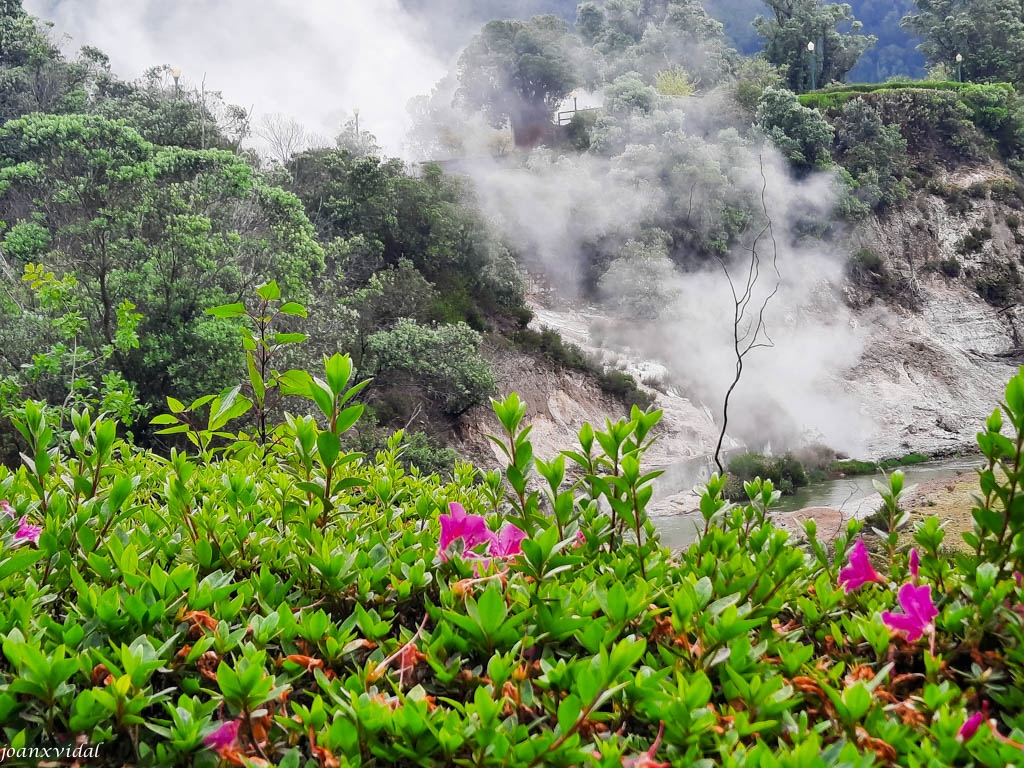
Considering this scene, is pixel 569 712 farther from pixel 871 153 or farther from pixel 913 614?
pixel 871 153

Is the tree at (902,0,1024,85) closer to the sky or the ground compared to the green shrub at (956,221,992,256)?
closer to the sky

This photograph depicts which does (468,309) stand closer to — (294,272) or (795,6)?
(294,272)

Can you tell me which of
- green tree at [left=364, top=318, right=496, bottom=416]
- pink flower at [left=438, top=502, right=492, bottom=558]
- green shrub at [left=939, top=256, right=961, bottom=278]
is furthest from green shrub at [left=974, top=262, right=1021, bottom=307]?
pink flower at [left=438, top=502, right=492, bottom=558]

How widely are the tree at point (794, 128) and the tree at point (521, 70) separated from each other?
7.37 metres

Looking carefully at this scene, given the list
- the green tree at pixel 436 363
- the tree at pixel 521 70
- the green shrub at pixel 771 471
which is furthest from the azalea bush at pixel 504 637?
the tree at pixel 521 70

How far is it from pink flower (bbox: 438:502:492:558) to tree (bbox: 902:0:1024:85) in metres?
27.9

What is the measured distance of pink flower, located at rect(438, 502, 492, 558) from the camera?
701 mm

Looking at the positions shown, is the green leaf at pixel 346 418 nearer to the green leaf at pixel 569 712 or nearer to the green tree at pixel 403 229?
the green leaf at pixel 569 712

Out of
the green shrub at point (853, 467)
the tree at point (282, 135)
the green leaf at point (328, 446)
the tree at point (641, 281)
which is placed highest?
the tree at point (282, 135)

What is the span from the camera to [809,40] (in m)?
23.7

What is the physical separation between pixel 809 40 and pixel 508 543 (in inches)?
1090

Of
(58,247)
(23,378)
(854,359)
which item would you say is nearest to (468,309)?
(58,247)

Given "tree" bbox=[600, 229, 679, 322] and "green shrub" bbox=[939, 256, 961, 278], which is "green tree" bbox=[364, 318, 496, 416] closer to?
"tree" bbox=[600, 229, 679, 322]

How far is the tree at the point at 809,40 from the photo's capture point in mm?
23531
